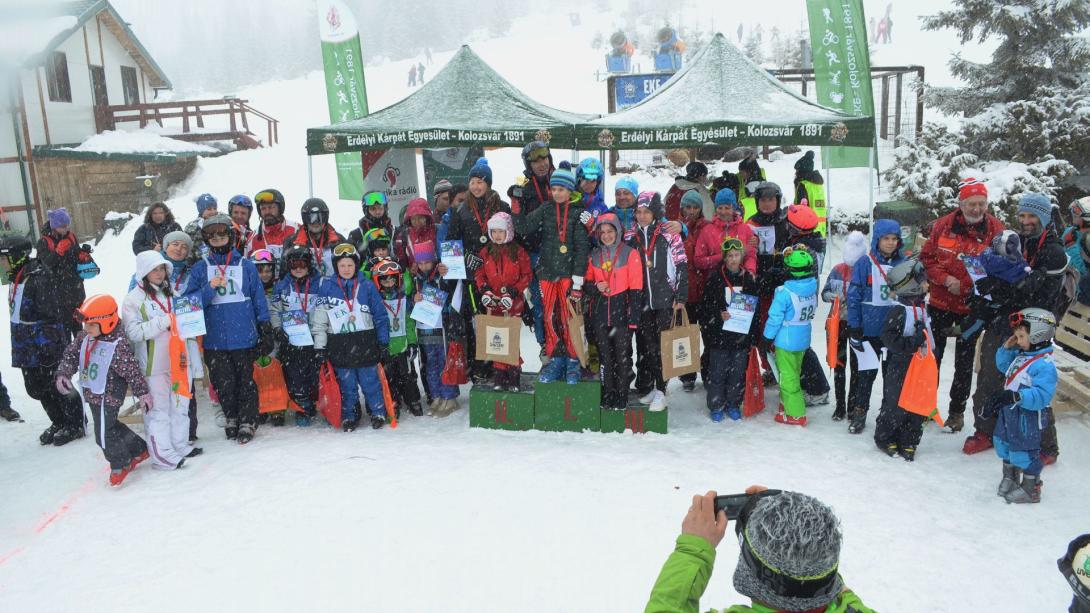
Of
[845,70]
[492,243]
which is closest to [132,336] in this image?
[492,243]

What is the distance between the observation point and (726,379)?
6.24 meters

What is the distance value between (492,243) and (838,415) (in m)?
3.20

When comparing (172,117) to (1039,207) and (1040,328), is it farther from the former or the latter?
(1040,328)

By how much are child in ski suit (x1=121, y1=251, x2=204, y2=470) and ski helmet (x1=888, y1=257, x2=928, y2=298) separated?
5.24m

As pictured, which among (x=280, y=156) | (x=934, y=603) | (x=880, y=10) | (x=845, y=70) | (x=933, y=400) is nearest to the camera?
(x=934, y=603)

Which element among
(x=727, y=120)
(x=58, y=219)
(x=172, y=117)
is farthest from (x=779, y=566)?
(x=172, y=117)

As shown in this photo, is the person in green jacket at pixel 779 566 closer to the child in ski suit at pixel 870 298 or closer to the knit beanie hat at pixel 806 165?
the child in ski suit at pixel 870 298

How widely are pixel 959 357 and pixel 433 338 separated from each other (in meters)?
4.25

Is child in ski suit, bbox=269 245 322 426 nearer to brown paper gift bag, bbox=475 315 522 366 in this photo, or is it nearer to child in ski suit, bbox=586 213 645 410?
brown paper gift bag, bbox=475 315 522 366

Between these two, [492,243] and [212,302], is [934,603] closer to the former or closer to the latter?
[492,243]

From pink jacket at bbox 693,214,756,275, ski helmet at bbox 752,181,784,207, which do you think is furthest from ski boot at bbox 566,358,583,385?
ski helmet at bbox 752,181,784,207

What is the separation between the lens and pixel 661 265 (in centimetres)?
588

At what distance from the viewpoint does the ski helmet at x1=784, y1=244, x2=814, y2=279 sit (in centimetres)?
574

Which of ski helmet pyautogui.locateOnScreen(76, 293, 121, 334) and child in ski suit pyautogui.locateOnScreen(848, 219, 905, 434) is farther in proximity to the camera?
child in ski suit pyautogui.locateOnScreen(848, 219, 905, 434)
